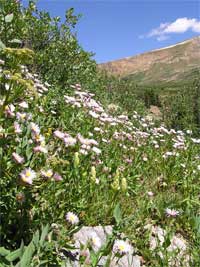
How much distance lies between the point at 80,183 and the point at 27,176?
3.82ft

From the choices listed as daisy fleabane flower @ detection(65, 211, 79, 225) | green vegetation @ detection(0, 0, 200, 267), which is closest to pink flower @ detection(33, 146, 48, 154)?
green vegetation @ detection(0, 0, 200, 267)

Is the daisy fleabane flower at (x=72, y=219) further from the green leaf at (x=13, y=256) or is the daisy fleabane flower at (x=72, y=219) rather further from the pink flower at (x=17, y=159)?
the green leaf at (x=13, y=256)

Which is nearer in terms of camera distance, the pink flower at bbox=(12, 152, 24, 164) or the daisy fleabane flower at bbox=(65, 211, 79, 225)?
the pink flower at bbox=(12, 152, 24, 164)

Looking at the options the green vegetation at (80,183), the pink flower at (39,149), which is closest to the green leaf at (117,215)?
the green vegetation at (80,183)

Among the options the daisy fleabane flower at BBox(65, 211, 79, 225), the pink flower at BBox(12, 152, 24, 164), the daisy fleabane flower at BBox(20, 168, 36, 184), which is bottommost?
the daisy fleabane flower at BBox(65, 211, 79, 225)

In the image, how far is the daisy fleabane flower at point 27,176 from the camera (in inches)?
94.9

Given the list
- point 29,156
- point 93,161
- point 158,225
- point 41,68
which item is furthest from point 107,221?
point 41,68

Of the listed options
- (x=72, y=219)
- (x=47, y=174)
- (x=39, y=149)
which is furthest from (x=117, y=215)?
(x=39, y=149)

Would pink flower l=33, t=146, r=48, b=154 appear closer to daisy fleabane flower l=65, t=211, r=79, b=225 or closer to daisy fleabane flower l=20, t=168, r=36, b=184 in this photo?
daisy fleabane flower l=20, t=168, r=36, b=184

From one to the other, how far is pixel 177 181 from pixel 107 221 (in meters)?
2.06

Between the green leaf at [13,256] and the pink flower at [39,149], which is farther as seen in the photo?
the pink flower at [39,149]

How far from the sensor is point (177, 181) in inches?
212

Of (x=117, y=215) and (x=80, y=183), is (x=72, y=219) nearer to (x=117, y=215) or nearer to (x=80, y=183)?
(x=117, y=215)

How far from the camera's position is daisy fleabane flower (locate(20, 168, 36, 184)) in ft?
7.91
